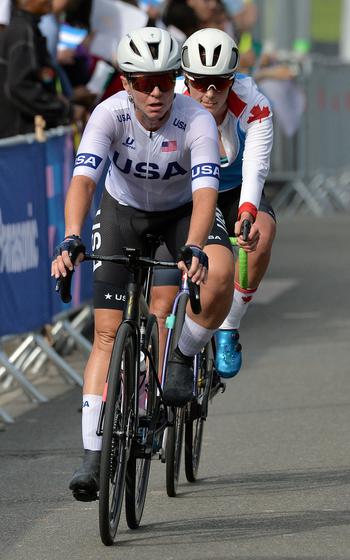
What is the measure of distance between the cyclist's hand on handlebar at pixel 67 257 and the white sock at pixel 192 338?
103 cm

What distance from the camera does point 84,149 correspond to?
6.57m

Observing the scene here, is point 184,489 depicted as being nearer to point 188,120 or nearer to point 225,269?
point 225,269

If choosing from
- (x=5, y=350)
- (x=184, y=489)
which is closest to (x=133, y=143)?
(x=184, y=489)

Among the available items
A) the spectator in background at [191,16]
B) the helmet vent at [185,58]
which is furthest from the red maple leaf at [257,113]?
the spectator in background at [191,16]

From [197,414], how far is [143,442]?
3.15ft

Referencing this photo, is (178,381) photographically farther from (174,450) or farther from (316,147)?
(316,147)

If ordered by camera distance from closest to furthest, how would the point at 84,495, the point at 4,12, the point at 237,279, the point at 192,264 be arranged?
1. the point at 192,264
2. the point at 84,495
3. the point at 237,279
4. the point at 4,12

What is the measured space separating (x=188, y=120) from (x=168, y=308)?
989 millimetres

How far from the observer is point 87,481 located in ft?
20.6

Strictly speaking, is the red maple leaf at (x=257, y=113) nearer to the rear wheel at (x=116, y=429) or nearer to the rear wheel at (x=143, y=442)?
the rear wheel at (x=143, y=442)

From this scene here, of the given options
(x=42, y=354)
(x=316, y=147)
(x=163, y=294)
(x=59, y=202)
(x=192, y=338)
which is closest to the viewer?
(x=192, y=338)

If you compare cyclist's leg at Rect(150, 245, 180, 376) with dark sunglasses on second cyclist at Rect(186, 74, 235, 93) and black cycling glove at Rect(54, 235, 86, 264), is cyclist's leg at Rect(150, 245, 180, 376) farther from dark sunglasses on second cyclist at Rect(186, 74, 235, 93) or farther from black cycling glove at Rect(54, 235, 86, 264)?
black cycling glove at Rect(54, 235, 86, 264)

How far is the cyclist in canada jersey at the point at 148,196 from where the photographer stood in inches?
258

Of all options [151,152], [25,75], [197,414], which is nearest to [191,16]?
[25,75]
